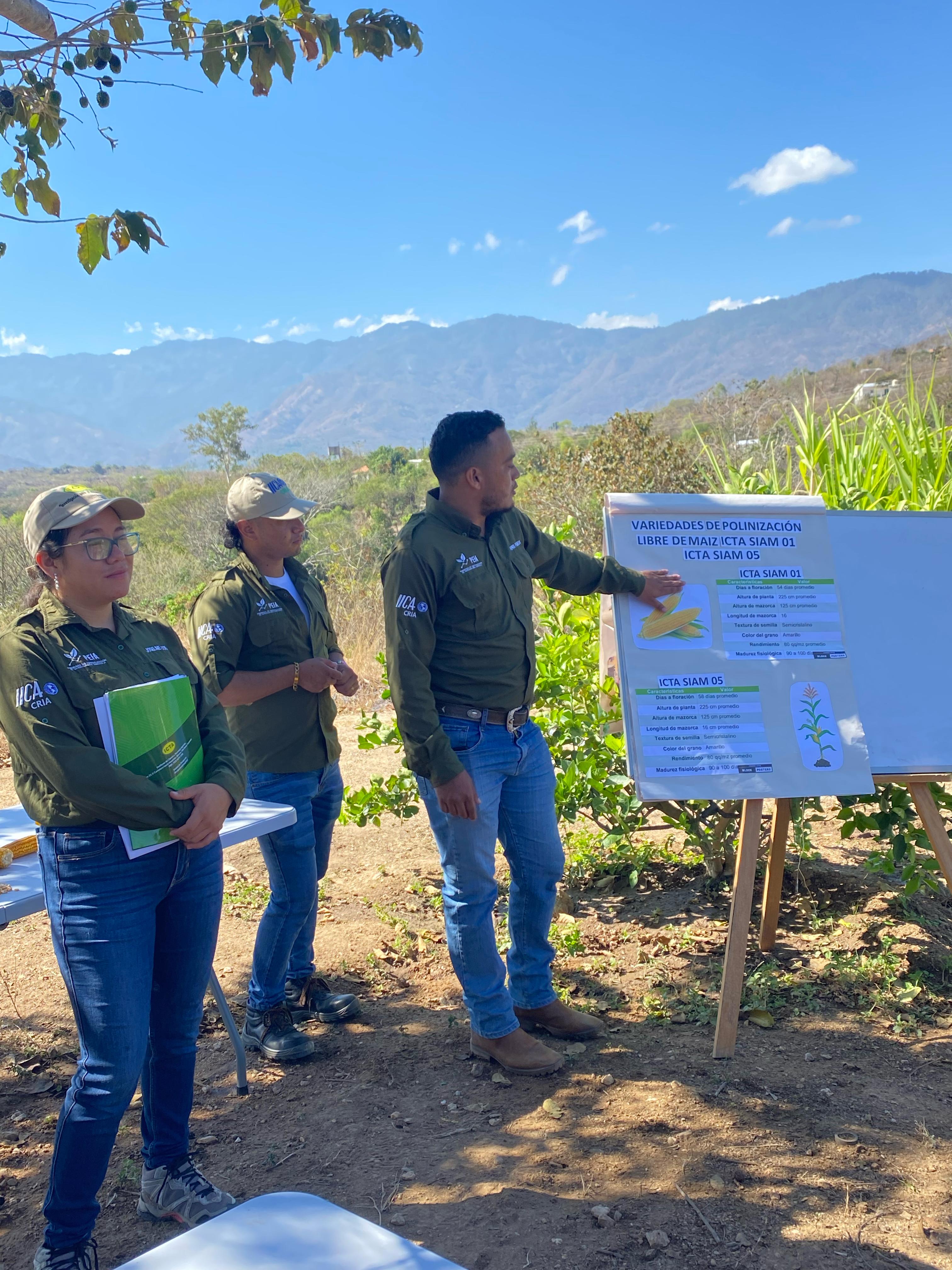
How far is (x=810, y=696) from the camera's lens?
318 centimetres

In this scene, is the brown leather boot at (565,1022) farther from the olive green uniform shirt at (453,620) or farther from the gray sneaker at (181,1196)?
the gray sneaker at (181,1196)

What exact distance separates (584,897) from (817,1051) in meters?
1.47

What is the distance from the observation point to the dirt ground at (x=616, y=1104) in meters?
2.37

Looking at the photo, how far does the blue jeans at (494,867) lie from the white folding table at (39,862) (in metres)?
0.50

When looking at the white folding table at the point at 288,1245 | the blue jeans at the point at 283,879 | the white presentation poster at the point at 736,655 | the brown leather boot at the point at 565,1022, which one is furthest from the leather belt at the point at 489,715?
the white folding table at the point at 288,1245

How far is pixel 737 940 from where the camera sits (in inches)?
120

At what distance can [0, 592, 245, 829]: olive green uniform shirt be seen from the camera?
210cm

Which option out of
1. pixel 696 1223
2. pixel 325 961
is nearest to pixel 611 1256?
pixel 696 1223

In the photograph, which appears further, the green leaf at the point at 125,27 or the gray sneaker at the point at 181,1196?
the green leaf at the point at 125,27

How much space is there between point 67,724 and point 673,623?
6.33 feet

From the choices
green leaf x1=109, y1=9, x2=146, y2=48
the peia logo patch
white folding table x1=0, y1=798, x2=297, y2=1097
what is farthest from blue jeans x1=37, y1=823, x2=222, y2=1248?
green leaf x1=109, y1=9, x2=146, y2=48

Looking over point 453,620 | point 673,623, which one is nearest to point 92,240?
point 453,620

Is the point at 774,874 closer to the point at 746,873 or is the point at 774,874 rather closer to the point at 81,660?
the point at 746,873

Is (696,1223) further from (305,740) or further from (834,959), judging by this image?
(305,740)
